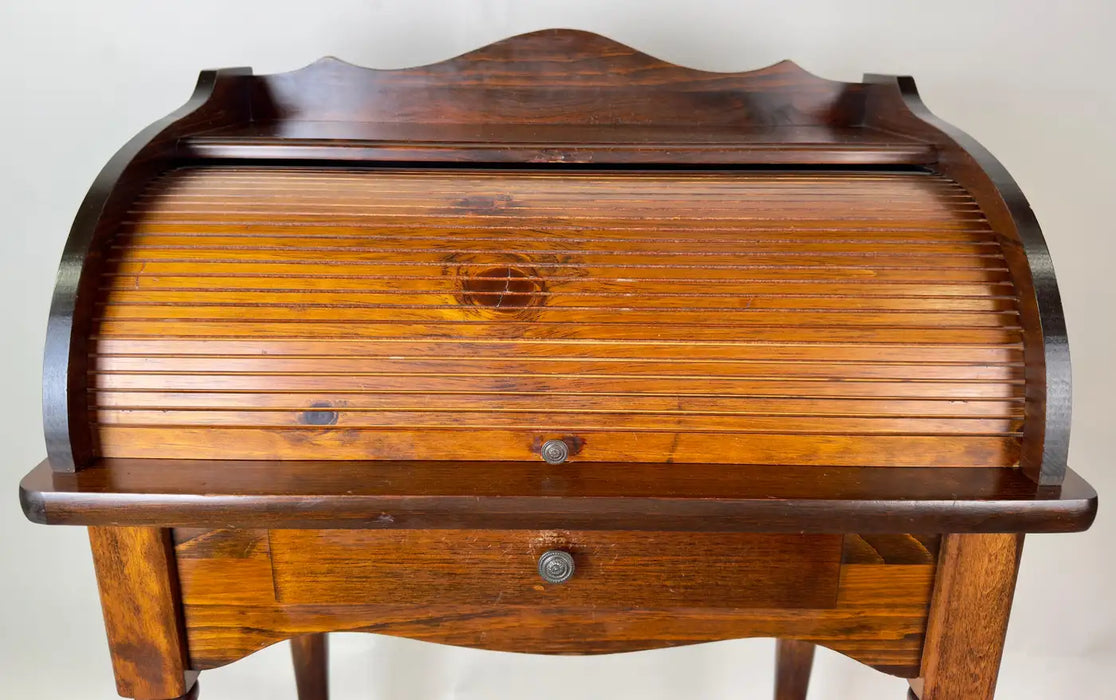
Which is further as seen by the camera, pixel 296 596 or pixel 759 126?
pixel 759 126

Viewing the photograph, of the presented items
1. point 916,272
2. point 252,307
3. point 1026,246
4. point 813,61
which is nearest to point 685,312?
point 916,272

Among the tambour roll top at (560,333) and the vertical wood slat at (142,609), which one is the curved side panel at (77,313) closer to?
the tambour roll top at (560,333)

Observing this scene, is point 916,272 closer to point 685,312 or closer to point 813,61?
point 685,312

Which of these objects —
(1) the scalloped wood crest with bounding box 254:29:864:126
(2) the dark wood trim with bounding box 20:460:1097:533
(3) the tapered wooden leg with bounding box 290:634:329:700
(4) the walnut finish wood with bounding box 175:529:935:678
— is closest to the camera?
(2) the dark wood trim with bounding box 20:460:1097:533

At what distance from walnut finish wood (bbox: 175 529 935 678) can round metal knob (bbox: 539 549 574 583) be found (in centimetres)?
4

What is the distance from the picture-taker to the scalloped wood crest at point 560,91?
58.0 inches

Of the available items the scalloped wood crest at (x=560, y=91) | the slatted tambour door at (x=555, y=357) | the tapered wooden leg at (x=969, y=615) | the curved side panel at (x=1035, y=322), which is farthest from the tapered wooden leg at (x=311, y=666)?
the curved side panel at (x=1035, y=322)

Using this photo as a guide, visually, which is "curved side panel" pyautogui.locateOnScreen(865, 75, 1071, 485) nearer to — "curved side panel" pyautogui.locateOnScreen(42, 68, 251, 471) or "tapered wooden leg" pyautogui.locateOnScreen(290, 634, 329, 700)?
"curved side panel" pyautogui.locateOnScreen(42, 68, 251, 471)

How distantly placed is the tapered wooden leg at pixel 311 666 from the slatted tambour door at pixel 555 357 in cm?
77

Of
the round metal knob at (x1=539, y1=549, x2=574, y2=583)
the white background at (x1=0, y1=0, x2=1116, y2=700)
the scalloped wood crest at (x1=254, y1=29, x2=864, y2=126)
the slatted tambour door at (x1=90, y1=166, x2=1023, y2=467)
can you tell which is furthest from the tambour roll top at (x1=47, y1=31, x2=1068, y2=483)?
the white background at (x1=0, y1=0, x2=1116, y2=700)

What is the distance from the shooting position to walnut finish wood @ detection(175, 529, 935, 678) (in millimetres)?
1052

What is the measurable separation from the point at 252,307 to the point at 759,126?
0.84 meters

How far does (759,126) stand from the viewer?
148 centimetres

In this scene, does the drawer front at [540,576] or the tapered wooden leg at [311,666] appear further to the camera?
the tapered wooden leg at [311,666]
